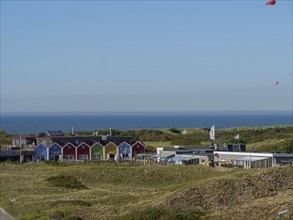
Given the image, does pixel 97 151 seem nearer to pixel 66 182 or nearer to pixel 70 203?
pixel 66 182

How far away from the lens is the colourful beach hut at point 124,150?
6875 centimetres

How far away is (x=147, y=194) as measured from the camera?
40.7 meters

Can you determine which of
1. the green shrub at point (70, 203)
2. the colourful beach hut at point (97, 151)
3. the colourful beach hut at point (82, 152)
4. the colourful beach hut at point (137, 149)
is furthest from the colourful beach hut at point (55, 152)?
the green shrub at point (70, 203)

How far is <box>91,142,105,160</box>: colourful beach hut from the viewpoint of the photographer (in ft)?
222

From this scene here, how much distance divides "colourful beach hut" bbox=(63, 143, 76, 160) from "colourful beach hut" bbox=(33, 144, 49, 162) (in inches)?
73.7

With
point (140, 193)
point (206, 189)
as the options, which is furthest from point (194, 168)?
point (206, 189)

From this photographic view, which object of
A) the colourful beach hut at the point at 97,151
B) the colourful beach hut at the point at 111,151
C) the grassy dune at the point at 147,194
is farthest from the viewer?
the colourful beach hut at the point at 111,151

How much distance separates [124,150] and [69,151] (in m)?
6.10

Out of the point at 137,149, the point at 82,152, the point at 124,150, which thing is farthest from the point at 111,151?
the point at 82,152

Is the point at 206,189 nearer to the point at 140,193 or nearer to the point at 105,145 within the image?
the point at 140,193

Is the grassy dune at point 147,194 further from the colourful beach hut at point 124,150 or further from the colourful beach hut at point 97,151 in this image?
the colourful beach hut at point 124,150

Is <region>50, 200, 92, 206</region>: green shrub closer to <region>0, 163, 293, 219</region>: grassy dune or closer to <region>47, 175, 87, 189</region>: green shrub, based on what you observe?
<region>0, 163, 293, 219</region>: grassy dune

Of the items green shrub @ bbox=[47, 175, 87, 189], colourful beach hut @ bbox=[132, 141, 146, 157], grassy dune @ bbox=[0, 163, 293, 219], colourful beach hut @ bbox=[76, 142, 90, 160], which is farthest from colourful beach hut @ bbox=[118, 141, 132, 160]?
green shrub @ bbox=[47, 175, 87, 189]

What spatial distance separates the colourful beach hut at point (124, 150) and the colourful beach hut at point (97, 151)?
6.03ft
